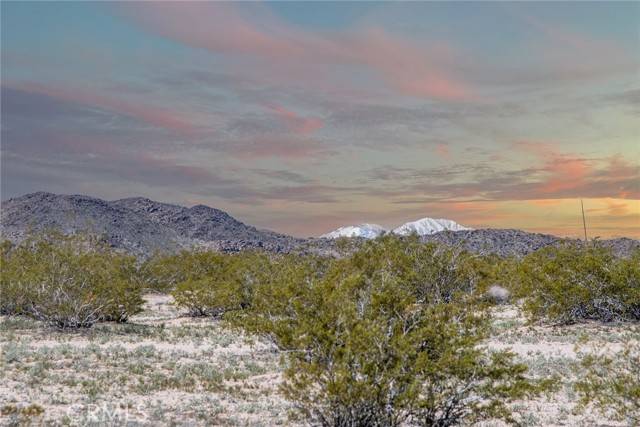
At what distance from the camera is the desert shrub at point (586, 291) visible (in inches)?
1011

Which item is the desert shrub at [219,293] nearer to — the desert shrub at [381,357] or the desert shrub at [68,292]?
the desert shrub at [68,292]

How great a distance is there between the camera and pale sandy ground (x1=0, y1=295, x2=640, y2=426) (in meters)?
11.3

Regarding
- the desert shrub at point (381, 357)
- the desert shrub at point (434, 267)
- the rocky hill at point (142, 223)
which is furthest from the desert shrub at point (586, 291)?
the rocky hill at point (142, 223)

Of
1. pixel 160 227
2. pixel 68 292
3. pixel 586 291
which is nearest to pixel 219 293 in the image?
pixel 68 292

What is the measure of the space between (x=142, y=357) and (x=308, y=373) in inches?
428

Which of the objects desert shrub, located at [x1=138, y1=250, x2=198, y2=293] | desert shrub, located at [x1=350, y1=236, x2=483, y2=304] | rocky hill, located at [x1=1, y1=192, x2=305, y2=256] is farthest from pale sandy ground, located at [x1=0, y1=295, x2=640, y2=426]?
rocky hill, located at [x1=1, y1=192, x2=305, y2=256]

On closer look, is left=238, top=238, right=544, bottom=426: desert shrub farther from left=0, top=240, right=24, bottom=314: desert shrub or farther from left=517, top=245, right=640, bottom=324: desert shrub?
left=0, top=240, right=24, bottom=314: desert shrub

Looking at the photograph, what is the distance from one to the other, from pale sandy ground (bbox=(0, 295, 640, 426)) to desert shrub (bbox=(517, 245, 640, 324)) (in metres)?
1.01

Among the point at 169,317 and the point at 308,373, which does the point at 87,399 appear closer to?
the point at 308,373

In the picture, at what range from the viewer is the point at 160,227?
486ft

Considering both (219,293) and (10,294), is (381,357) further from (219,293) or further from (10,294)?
(10,294)

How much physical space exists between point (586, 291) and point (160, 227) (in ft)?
438

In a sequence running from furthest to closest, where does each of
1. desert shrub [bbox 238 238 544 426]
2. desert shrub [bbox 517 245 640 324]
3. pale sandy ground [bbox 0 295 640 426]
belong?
1. desert shrub [bbox 517 245 640 324]
2. pale sandy ground [bbox 0 295 640 426]
3. desert shrub [bbox 238 238 544 426]

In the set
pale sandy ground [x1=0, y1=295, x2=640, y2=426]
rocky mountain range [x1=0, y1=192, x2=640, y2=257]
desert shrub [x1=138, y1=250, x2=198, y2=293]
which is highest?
rocky mountain range [x1=0, y1=192, x2=640, y2=257]
